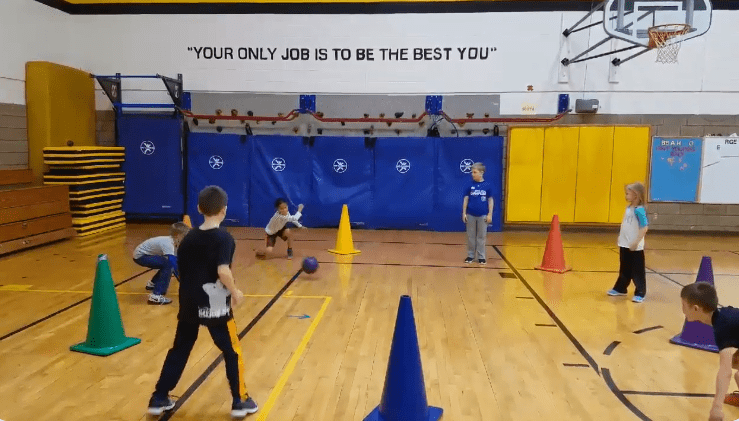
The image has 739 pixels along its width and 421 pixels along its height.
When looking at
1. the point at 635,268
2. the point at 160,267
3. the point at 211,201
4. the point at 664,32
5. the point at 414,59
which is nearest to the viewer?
the point at 211,201

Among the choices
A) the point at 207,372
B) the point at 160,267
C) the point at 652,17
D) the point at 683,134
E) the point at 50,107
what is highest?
the point at 652,17

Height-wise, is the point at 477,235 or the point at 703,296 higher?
the point at 703,296

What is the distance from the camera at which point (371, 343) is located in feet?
16.2

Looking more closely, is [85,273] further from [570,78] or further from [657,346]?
[570,78]

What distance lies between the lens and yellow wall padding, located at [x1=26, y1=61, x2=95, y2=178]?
35.5ft

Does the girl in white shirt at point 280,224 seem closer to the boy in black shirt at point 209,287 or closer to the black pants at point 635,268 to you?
the black pants at point 635,268

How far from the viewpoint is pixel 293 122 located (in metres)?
12.4

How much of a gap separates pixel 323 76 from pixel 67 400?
9.47 meters

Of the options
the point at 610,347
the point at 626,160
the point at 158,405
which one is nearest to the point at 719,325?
the point at 610,347

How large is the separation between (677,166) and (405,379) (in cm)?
1055

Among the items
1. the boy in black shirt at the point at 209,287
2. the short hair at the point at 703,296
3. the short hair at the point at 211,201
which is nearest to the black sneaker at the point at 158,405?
the boy in black shirt at the point at 209,287

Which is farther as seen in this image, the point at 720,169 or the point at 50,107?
the point at 720,169

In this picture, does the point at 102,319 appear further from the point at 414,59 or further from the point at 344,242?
the point at 414,59

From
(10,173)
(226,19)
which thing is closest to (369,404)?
(10,173)
